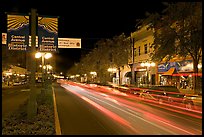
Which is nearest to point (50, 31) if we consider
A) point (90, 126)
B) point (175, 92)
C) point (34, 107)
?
point (34, 107)

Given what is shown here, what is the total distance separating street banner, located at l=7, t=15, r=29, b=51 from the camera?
10.1 metres

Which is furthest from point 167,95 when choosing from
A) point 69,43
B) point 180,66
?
point 180,66

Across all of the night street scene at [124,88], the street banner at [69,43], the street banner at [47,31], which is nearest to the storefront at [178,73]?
the night street scene at [124,88]

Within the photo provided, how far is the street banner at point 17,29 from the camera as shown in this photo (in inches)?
399

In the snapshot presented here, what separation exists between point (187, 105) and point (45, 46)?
33.5ft

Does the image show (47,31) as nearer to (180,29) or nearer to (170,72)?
(180,29)

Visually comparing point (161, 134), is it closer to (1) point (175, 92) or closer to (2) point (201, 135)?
(2) point (201, 135)

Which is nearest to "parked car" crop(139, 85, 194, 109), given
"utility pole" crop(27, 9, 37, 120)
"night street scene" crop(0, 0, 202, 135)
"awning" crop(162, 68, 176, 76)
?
"night street scene" crop(0, 0, 202, 135)

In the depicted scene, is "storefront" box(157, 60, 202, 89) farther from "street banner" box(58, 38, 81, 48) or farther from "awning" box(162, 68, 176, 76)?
"street banner" box(58, 38, 81, 48)

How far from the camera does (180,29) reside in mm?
22141

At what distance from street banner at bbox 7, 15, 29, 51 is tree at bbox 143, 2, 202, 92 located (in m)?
12.6

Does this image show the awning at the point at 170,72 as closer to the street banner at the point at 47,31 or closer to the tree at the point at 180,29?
the tree at the point at 180,29

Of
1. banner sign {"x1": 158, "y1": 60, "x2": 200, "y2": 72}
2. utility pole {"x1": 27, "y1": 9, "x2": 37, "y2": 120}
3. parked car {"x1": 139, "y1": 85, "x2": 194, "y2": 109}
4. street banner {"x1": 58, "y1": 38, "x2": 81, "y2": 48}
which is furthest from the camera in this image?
banner sign {"x1": 158, "y1": 60, "x2": 200, "y2": 72}

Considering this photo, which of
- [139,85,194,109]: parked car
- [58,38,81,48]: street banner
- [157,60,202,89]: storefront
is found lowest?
[139,85,194,109]: parked car
